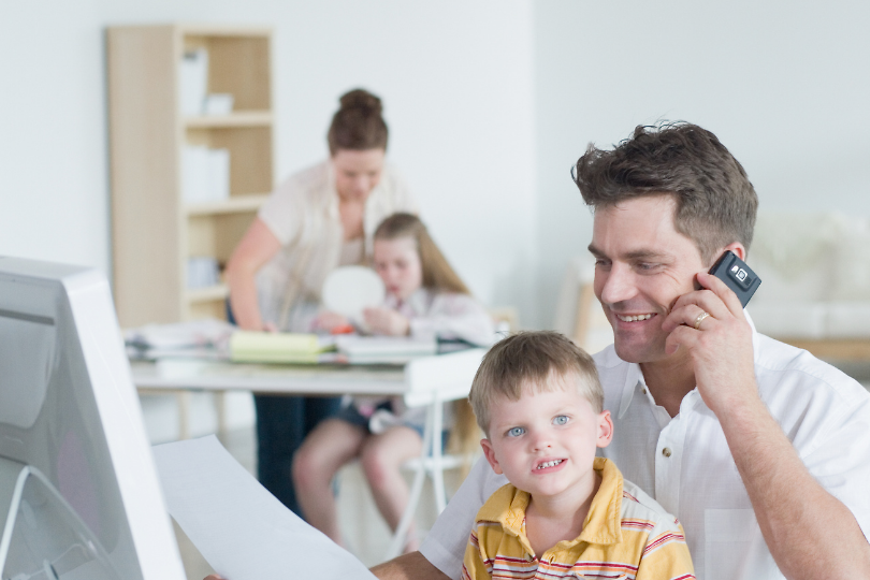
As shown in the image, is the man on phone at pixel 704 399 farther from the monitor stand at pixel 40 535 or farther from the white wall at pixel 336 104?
the white wall at pixel 336 104

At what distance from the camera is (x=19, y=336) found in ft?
2.15

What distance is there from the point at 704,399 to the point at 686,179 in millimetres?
313

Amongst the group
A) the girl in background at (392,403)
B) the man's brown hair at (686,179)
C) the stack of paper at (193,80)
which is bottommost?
the girl in background at (392,403)

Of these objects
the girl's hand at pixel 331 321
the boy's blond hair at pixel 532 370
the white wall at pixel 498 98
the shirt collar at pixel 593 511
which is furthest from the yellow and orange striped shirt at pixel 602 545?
the white wall at pixel 498 98

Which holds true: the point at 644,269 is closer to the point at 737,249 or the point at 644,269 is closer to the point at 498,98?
the point at 737,249

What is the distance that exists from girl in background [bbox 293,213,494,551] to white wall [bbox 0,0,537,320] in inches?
75.9

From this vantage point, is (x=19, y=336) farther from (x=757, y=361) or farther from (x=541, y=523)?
(x=757, y=361)

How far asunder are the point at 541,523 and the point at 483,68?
5867 mm

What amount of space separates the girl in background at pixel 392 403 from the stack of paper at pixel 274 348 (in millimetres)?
265

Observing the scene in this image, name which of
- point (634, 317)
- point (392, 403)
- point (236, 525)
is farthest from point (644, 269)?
point (392, 403)

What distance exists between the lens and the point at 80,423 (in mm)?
618

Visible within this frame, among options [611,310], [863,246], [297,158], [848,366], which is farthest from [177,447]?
[848,366]

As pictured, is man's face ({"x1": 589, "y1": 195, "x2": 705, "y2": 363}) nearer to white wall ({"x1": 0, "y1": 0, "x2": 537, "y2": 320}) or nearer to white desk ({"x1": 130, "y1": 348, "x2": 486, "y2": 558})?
white desk ({"x1": 130, "y1": 348, "x2": 486, "y2": 558})

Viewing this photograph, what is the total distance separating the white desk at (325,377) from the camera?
94.7 inches
